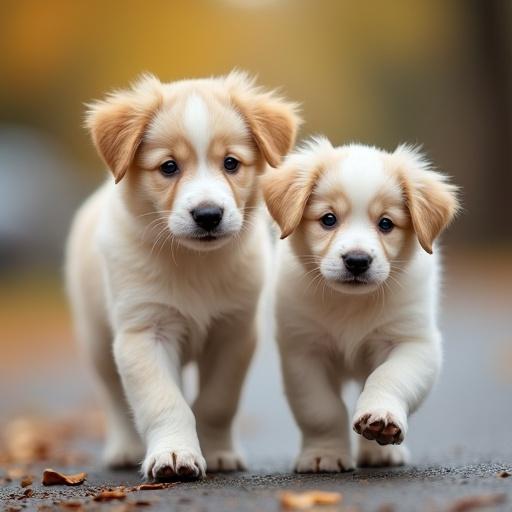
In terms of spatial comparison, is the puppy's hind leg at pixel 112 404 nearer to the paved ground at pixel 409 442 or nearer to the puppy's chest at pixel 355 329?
the paved ground at pixel 409 442

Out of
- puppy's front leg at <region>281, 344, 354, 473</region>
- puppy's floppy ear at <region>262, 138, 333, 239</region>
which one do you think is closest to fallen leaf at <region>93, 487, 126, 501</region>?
puppy's front leg at <region>281, 344, 354, 473</region>

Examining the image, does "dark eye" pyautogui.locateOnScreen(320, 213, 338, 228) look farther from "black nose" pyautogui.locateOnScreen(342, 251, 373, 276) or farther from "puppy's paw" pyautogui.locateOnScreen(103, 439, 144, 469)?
"puppy's paw" pyautogui.locateOnScreen(103, 439, 144, 469)

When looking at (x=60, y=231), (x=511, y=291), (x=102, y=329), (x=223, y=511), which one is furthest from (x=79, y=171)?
(x=223, y=511)

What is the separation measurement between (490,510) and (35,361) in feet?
37.6

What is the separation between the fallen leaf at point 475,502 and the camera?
13.8 ft

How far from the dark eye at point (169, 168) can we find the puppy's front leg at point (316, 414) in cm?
112

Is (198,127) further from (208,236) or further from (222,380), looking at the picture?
(222,380)

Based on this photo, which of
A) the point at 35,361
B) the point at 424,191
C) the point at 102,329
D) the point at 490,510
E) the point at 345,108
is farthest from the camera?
the point at 345,108

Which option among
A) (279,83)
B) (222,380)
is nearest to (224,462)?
(222,380)

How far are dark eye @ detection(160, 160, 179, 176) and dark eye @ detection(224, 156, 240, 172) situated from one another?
0.86 ft

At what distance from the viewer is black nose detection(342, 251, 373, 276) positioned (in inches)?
214

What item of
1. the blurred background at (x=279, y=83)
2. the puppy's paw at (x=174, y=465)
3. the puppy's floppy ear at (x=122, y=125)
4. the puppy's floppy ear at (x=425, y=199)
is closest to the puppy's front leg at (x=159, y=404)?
the puppy's paw at (x=174, y=465)

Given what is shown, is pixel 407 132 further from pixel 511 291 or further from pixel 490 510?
pixel 490 510

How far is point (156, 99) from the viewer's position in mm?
6055
